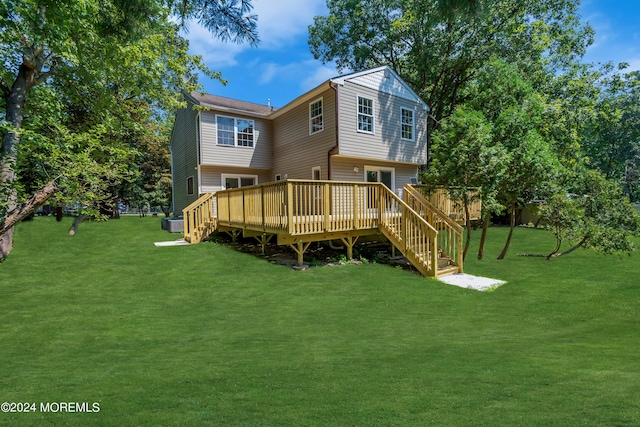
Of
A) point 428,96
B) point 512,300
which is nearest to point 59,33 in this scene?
point 512,300

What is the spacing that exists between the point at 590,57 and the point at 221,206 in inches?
927

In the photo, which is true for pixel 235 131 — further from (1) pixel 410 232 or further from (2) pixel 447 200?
(1) pixel 410 232

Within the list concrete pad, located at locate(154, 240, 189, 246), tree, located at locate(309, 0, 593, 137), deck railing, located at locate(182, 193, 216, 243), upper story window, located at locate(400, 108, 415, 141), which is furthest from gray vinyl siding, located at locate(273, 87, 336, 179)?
tree, located at locate(309, 0, 593, 137)

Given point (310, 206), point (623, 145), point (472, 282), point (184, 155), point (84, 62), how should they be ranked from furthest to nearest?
point (623, 145) → point (184, 155) → point (84, 62) → point (310, 206) → point (472, 282)

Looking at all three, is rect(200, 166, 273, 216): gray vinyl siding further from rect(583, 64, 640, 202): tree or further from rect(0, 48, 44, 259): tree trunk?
rect(583, 64, 640, 202): tree

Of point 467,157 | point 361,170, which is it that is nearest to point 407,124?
point 361,170

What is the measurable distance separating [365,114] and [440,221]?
246 inches

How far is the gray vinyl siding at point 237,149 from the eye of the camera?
46.8 feet

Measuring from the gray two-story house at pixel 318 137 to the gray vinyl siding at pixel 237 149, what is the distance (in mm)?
43

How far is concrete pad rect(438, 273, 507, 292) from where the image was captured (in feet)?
23.7

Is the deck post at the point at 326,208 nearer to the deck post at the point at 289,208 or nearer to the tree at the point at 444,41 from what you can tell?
the deck post at the point at 289,208

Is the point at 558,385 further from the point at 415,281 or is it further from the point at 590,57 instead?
the point at 590,57

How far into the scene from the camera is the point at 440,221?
9.18 m

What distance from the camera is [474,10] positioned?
3.57m
